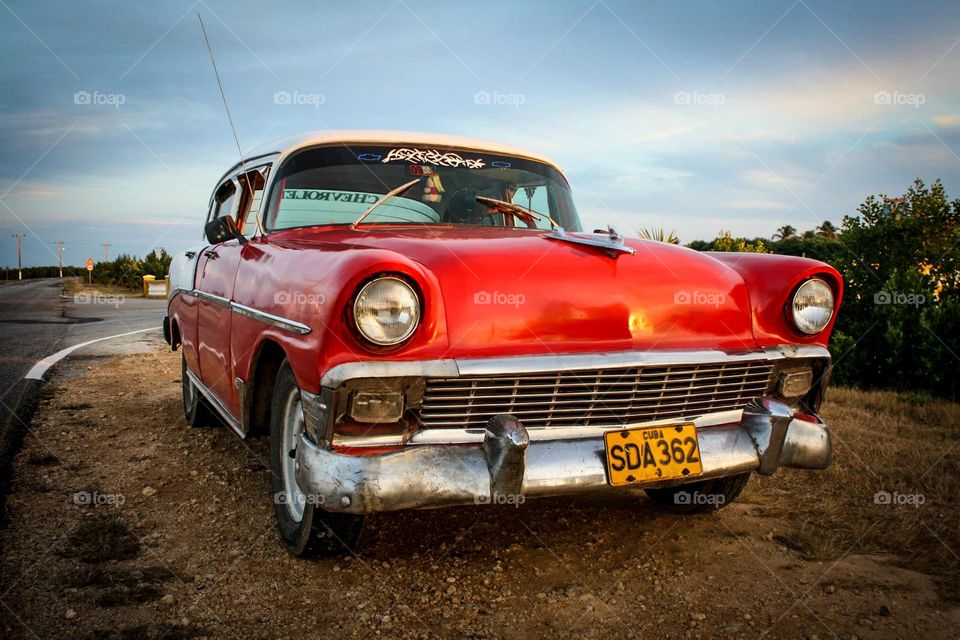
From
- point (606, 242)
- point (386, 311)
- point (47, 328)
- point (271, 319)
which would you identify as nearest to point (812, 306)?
point (606, 242)

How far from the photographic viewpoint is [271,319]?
2.82 m

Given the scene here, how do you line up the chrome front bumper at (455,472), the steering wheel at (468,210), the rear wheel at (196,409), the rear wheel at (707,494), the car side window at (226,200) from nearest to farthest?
the chrome front bumper at (455,472), the rear wheel at (707,494), the steering wheel at (468,210), the car side window at (226,200), the rear wheel at (196,409)

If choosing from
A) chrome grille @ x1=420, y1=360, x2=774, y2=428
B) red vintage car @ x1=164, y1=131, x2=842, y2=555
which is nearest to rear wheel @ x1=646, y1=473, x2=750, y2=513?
red vintage car @ x1=164, y1=131, x2=842, y2=555

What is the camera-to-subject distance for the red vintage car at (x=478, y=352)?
236 cm

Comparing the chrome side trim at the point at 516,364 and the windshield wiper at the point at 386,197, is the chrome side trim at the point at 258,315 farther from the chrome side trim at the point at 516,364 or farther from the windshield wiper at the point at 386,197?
the windshield wiper at the point at 386,197

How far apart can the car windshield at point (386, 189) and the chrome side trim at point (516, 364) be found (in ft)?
3.99

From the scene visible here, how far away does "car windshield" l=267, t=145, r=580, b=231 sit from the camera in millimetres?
3457

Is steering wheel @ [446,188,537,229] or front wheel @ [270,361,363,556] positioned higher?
steering wheel @ [446,188,537,229]

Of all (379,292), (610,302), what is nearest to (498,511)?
(610,302)

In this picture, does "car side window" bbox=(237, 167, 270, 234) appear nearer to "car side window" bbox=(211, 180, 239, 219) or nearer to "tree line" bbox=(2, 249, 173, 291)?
"car side window" bbox=(211, 180, 239, 219)

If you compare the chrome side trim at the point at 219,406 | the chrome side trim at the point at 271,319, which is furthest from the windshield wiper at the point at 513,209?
the chrome side trim at the point at 219,406

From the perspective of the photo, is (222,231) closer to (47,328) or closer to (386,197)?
(386,197)

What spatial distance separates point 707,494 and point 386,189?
2.09 m

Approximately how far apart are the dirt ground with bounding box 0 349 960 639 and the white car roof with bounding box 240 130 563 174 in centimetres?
176
